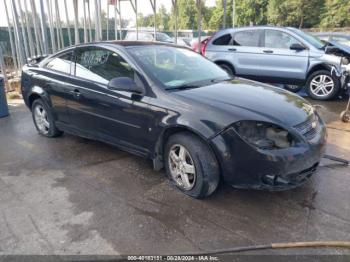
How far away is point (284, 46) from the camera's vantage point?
774 cm

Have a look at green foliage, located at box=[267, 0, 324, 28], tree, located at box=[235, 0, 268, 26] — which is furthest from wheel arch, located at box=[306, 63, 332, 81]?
tree, located at box=[235, 0, 268, 26]

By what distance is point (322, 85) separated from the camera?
7418 mm

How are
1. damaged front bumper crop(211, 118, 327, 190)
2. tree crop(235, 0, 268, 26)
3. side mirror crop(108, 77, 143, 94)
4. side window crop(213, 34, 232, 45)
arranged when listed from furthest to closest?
tree crop(235, 0, 268, 26)
side window crop(213, 34, 232, 45)
side mirror crop(108, 77, 143, 94)
damaged front bumper crop(211, 118, 327, 190)

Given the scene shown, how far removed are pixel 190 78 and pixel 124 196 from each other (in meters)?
1.53

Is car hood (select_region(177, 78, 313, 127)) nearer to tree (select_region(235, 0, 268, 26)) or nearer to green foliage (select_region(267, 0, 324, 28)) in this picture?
green foliage (select_region(267, 0, 324, 28))

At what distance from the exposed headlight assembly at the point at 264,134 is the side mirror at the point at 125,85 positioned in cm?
117

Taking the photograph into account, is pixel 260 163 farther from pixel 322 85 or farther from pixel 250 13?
pixel 250 13

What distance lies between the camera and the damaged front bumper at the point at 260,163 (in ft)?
9.16

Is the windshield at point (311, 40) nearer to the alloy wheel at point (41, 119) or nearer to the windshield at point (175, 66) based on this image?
the windshield at point (175, 66)

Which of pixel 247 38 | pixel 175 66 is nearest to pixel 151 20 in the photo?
pixel 247 38

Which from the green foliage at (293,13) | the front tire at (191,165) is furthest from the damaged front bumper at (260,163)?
the green foliage at (293,13)

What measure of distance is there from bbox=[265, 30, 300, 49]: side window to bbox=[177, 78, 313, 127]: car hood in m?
4.44

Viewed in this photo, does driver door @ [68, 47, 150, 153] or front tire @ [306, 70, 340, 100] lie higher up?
driver door @ [68, 47, 150, 153]

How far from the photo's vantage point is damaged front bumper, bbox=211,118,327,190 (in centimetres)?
279
